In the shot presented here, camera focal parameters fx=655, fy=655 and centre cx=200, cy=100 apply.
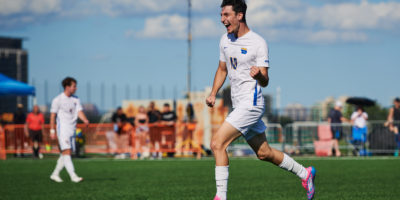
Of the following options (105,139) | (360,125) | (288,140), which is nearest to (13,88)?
(105,139)

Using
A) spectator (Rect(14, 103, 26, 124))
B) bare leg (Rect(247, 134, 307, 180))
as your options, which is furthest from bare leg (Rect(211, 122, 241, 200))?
spectator (Rect(14, 103, 26, 124))

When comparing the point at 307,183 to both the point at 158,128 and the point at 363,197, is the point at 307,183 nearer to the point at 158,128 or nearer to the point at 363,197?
the point at 363,197

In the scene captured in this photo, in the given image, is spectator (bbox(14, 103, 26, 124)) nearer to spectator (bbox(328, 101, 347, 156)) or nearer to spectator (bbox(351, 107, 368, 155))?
spectator (bbox(328, 101, 347, 156))

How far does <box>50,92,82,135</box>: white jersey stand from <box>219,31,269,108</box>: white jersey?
21.8 feet

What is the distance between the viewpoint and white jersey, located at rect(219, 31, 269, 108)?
279 inches

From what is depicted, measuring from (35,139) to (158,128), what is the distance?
194 inches

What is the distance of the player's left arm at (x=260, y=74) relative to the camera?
6664 millimetres

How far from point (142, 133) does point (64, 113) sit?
40.1ft

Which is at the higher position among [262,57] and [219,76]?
[262,57]

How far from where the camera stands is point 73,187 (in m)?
11.9

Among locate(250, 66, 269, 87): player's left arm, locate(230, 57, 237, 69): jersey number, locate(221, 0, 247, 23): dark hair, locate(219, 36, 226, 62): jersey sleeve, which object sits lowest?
locate(250, 66, 269, 87): player's left arm

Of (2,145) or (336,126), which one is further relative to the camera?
(2,145)

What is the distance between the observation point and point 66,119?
13219mm

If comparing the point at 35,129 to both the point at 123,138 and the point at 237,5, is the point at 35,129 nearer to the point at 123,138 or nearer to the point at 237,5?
the point at 123,138
